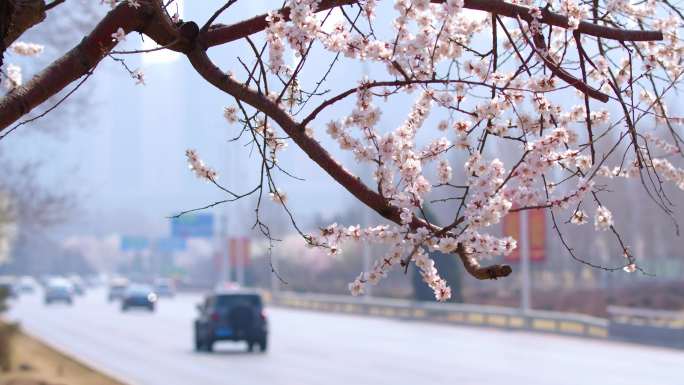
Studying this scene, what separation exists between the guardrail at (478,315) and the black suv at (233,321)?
10.6 metres

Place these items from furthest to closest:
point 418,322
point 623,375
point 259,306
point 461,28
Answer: point 418,322 < point 259,306 < point 623,375 < point 461,28

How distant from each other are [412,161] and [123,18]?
1.65 meters

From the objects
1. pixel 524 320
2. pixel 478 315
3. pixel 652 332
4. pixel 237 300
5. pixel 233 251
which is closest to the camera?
pixel 237 300

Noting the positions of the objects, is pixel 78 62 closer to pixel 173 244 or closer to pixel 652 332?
pixel 652 332

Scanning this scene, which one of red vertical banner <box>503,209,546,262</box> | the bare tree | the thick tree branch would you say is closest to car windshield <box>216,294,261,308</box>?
red vertical banner <box>503,209,546,262</box>

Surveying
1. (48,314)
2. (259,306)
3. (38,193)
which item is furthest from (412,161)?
(48,314)

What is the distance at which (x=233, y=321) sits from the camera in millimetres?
31094

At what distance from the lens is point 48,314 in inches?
2336

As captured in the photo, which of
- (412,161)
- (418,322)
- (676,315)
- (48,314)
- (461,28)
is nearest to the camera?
(412,161)

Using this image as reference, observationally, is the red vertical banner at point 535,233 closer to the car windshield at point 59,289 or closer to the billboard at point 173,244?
Result: the car windshield at point 59,289

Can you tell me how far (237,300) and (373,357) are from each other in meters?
4.97

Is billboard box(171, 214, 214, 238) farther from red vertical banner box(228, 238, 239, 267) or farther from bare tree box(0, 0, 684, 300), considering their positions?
bare tree box(0, 0, 684, 300)

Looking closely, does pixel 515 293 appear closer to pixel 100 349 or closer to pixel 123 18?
pixel 100 349

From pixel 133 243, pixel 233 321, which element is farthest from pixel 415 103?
pixel 133 243
